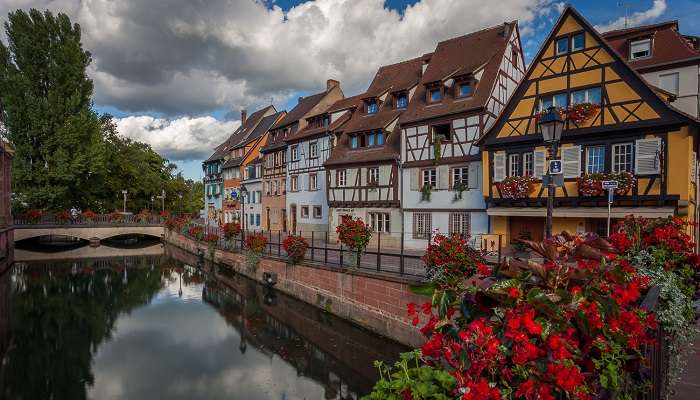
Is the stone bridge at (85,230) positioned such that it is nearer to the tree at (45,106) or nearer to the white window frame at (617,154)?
the tree at (45,106)

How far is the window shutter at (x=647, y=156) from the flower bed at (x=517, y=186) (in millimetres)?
3685

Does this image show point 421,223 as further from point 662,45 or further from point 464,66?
point 662,45

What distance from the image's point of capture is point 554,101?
58.7 ft

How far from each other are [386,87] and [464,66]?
6.71 meters

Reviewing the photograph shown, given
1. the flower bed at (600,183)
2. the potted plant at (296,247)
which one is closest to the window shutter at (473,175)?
the flower bed at (600,183)

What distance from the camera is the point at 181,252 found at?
38406 millimetres

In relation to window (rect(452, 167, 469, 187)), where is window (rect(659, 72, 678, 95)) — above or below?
above

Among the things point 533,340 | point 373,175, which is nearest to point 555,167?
point 533,340

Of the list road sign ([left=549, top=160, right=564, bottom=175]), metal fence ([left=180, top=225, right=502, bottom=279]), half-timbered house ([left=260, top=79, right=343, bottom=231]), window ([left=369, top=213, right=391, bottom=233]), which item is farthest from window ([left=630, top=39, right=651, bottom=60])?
half-timbered house ([left=260, top=79, right=343, bottom=231])

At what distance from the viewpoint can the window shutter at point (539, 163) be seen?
18.1 metres

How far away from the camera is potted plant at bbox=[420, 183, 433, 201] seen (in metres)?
22.1

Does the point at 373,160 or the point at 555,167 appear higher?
the point at 373,160

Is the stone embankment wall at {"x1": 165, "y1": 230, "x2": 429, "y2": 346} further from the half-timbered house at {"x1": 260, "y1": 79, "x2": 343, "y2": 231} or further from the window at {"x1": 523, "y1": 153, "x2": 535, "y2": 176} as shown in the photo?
the half-timbered house at {"x1": 260, "y1": 79, "x2": 343, "y2": 231}

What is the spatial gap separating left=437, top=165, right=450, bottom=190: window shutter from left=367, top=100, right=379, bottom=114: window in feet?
24.8
